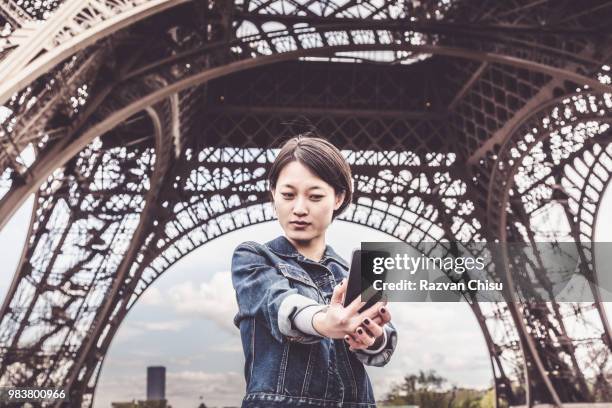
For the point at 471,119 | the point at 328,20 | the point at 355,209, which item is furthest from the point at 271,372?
the point at 355,209

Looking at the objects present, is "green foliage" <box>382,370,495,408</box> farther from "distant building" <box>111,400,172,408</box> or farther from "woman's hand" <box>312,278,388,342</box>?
"woman's hand" <box>312,278,388,342</box>

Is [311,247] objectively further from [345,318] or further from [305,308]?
[345,318]

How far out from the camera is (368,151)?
2302 cm

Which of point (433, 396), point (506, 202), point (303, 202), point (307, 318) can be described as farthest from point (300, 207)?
point (433, 396)

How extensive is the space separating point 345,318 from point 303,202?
18.0 inches

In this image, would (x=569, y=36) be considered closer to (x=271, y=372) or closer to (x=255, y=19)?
(x=255, y=19)

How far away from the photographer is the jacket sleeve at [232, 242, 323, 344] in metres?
1.52

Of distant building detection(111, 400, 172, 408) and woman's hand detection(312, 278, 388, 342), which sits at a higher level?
woman's hand detection(312, 278, 388, 342)

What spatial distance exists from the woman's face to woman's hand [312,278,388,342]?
37cm

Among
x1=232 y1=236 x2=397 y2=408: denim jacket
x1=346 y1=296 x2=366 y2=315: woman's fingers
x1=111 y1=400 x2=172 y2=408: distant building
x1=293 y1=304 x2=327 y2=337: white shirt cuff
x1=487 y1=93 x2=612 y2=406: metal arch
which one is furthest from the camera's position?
x1=111 y1=400 x2=172 y2=408: distant building

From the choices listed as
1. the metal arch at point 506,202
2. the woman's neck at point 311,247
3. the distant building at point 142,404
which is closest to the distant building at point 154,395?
the distant building at point 142,404

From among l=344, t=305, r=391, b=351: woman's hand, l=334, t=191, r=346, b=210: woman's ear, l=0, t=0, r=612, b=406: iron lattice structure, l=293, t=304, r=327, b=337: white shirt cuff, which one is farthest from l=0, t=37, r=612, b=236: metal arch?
l=344, t=305, r=391, b=351: woman's hand

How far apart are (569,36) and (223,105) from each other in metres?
10.7

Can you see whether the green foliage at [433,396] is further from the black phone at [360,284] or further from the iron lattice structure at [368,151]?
the black phone at [360,284]
